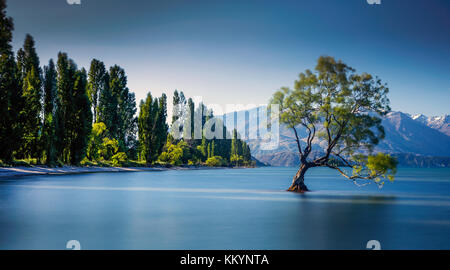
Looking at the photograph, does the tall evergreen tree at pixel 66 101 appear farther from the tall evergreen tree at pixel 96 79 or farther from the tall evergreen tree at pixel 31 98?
the tall evergreen tree at pixel 96 79

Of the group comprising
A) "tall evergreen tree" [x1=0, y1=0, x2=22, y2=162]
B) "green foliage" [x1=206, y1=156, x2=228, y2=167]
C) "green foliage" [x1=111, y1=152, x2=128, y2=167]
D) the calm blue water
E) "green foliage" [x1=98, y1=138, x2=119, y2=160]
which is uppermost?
"tall evergreen tree" [x1=0, y1=0, x2=22, y2=162]

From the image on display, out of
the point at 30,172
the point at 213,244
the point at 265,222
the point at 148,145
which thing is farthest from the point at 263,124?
the point at 148,145

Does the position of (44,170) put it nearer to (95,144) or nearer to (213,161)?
(95,144)

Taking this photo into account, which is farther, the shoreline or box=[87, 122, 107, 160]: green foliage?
box=[87, 122, 107, 160]: green foliage

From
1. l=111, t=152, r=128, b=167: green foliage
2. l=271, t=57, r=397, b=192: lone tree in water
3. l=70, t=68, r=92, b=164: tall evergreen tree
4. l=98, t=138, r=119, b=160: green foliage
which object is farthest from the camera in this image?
l=111, t=152, r=128, b=167: green foliage

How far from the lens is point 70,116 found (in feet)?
178

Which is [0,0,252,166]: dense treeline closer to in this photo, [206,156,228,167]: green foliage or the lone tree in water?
[206,156,228,167]: green foliage

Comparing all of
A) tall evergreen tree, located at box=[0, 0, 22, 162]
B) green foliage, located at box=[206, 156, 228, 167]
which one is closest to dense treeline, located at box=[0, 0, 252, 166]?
tall evergreen tree, located at box=[0, 0, 22, 162]

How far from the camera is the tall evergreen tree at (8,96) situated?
3180 centimetres

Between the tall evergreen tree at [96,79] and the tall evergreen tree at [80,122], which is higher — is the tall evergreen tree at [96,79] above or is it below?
above

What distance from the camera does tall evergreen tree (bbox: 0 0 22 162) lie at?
1252 inches

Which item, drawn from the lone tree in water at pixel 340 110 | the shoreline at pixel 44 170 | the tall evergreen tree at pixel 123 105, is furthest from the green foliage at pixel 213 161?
the lone tree in water at pixel 340 110
